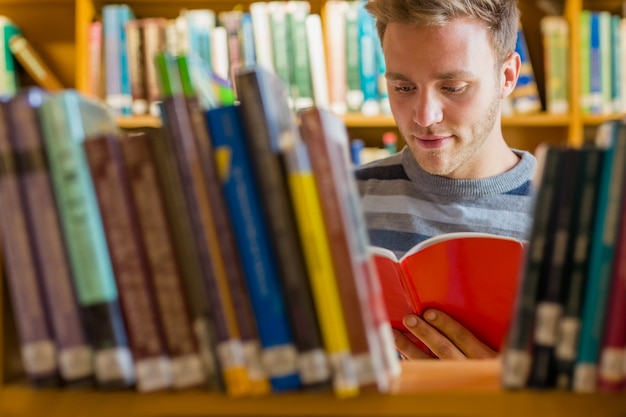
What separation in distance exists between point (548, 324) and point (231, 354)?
0.89ft

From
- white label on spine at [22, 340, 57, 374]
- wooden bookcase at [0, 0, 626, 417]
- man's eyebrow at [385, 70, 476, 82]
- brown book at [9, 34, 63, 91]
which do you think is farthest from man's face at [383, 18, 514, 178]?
brown book at [9, 34, 63, 91]

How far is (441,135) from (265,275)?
1.02 metres

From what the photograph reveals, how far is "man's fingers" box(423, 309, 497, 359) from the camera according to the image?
1.05 meters

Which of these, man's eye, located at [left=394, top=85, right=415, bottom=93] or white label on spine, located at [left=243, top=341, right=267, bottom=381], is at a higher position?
man's eye, located at [left=394, top=85, right=415, bottom=93]

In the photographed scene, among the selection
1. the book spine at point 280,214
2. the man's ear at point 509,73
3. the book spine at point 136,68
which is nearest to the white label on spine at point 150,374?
the book spine at point 280,214

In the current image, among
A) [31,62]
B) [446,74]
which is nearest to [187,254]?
[446,74]

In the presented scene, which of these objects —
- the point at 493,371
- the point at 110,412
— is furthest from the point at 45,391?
the point at 493,371

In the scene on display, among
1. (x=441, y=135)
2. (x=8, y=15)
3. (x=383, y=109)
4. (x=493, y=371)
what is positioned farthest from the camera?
(x=8, y=15)

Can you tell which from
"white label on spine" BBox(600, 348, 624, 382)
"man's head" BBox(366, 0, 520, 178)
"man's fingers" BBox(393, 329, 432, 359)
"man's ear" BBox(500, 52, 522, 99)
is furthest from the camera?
"man's ear" BBox(500, 52, 522, 99)

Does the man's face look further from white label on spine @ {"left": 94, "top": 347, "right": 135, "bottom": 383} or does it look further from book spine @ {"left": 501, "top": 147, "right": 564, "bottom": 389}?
white label on spine @ {"left": 94, "top": 347, "right": 135, "bottom": 383}

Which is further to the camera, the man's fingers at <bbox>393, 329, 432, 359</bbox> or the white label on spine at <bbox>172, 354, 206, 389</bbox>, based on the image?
the man's fingers at <bbox>393, 329, 432, 359</bbox>

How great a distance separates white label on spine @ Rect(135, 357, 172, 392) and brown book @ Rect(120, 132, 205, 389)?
0.04 ft

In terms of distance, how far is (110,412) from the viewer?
0.62 meters

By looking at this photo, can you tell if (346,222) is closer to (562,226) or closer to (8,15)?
(562,226)
